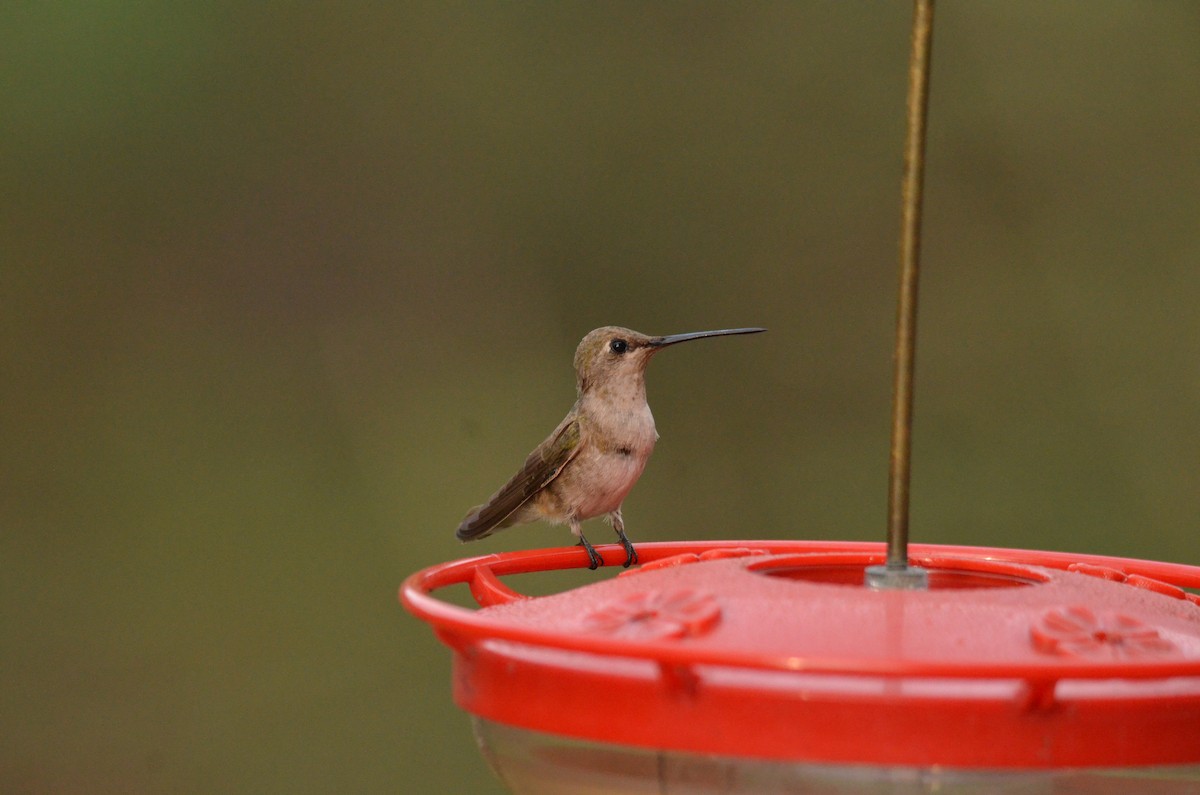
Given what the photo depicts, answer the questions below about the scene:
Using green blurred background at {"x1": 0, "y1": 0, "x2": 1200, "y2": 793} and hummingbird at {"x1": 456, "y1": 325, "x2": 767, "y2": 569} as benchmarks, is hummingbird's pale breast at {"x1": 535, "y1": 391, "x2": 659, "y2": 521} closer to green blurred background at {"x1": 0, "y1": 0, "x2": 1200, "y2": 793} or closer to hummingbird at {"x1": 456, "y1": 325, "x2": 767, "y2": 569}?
hummingbird at {"x1": 456, "y1": 325, "x2": 767, "y2": 569}

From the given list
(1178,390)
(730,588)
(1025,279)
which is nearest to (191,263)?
(1025,279)

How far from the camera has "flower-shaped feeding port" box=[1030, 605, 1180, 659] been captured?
3.29 feet

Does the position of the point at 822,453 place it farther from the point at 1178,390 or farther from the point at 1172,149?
the point at 1172,149

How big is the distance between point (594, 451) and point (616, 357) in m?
0.23

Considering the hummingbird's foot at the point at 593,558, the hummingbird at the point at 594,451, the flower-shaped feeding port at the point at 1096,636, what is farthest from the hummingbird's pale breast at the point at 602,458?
the flower-shaped feeding port at the point at 1096,636

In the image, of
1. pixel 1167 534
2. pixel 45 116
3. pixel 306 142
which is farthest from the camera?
pixel 306 142

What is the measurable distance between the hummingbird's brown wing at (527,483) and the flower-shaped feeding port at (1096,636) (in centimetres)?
200

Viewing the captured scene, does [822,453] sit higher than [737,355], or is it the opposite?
[737,355]

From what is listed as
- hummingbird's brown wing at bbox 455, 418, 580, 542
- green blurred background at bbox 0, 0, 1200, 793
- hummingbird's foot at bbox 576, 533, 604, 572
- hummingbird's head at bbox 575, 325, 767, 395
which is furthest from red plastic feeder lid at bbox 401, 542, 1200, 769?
green blurred background at bbox 0, 0, 1200, 793

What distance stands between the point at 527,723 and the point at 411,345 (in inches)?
154

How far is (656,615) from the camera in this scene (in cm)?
110

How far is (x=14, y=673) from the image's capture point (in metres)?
4.44

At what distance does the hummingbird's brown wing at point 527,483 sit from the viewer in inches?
119

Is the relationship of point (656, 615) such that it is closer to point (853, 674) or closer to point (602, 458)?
point (853, 674)
